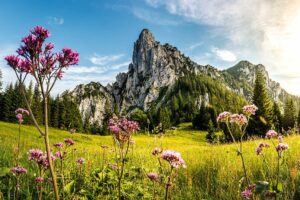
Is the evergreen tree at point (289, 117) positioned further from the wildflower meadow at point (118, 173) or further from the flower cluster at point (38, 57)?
the flower cluster at point (38, 57)

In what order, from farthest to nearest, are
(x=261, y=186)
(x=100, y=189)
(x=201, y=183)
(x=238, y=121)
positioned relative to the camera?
1. (x=201, y=183)
2. (x=100, y=189)
3. (x=238, y=121)
4. (x=261, y=186)

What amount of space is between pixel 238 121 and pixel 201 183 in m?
3.82

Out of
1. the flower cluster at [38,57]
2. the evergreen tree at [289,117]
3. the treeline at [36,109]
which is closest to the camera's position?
the flower cluster at [38,57]

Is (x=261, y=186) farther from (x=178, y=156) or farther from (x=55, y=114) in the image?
(x=55, y=114)

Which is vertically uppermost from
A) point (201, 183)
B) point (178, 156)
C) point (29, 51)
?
point (29, 51)

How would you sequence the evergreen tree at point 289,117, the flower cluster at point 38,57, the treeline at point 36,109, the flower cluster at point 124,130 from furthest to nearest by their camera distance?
1. the treeline at point 36,109
2. the evergreen tree at point 289,117
3. the flower cluster at point 124,130
4. the flower cluster at point 38,57

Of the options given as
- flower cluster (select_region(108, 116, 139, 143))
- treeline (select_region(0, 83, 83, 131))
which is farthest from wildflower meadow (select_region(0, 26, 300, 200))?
treeline (select_region(0, 83, 83, 131))

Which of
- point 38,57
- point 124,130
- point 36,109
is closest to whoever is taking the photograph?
point 38,57

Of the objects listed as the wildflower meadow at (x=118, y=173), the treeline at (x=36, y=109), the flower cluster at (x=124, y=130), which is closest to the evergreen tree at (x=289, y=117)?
the treeline at (x=36, y=109)

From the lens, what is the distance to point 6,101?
88312 mm

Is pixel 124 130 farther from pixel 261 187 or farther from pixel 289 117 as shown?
pixel 289 117

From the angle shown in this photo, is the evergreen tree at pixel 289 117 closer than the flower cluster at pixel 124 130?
No

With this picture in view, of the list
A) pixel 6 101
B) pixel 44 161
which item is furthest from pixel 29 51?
pixel 6 101

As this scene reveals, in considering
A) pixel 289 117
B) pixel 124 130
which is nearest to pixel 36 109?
pixel 289 117
